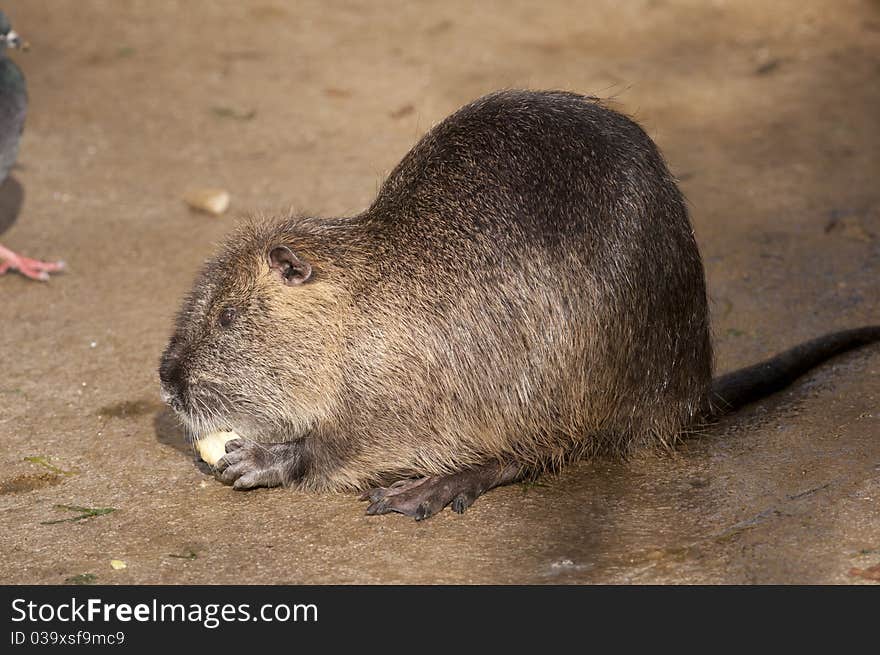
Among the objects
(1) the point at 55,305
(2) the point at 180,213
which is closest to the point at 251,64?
(2) the point at 180,213

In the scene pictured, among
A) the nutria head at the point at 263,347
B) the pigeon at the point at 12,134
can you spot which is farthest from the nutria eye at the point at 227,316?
the pigeon at the point at 12,134

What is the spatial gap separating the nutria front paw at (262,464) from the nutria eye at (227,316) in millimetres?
327

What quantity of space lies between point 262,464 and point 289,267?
524 mm

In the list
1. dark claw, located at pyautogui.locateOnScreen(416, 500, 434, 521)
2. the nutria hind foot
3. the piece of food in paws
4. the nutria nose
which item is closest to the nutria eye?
the nutria nose

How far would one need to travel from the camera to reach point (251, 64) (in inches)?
256

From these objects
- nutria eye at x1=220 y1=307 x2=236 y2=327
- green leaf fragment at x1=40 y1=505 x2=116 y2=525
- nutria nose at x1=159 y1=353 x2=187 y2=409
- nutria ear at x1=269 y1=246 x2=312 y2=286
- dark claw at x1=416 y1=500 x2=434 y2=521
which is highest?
nutria ear at x1=269 y1=246 x2=312 y2=286

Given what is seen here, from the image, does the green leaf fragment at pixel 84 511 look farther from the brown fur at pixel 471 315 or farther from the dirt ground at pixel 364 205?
the brown fur at pixel 471 315

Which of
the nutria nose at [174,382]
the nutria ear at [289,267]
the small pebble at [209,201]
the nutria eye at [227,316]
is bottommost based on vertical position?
the small pebble at [209,201]

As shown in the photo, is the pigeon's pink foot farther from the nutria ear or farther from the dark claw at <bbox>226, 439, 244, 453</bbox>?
the nutria ear

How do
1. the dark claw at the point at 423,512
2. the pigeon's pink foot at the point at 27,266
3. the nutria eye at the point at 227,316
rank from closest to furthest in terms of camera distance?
the dark claw at the point at 423,512 < the nutria eye at the point at 227,316 < the pigeon's pink foot at the point at 27,266

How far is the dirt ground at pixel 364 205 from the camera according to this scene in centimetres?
287

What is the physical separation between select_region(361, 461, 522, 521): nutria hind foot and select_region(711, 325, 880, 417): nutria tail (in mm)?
699

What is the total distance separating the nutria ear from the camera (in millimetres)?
3082

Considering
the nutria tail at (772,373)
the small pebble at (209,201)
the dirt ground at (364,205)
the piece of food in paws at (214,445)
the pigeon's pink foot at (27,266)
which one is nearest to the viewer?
the dirt ground at (364,205)
